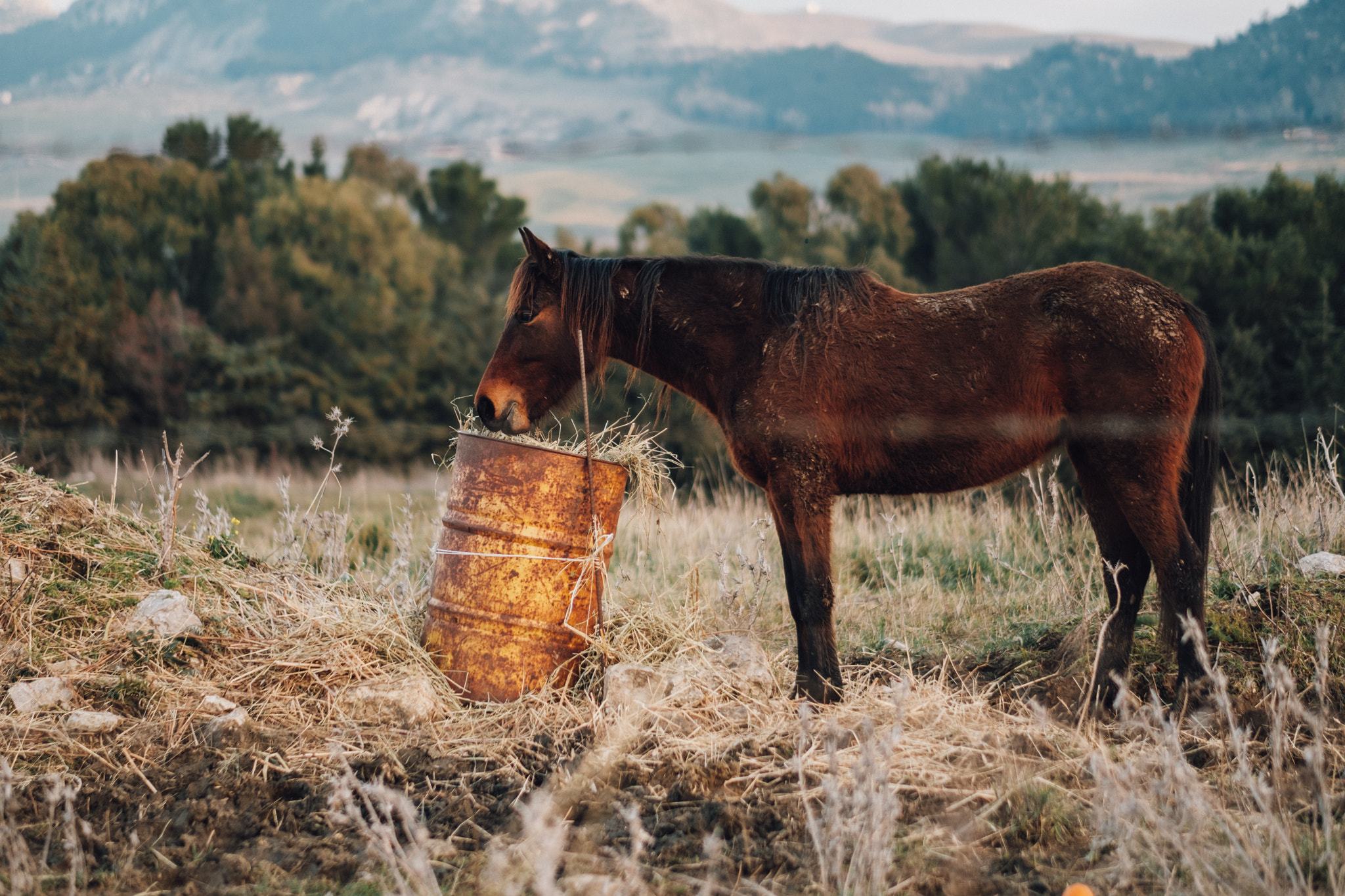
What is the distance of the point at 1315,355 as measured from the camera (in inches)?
572

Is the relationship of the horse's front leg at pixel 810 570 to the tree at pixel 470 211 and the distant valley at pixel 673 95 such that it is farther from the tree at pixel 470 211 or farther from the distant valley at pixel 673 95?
the tree at pixel 470 211

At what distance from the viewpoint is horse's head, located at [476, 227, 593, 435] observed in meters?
4.26

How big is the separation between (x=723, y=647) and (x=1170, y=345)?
241 centimetres

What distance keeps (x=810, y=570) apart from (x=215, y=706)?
262 centimetres

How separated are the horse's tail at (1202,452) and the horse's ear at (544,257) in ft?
9.41

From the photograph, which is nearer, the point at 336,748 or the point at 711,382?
the point at 336,748

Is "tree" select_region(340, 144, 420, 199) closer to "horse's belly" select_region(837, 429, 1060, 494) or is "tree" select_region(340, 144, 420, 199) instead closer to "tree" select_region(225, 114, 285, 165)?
"tree" select_region(225, 114, 285, 165)

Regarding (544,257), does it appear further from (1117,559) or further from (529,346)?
(1117,559)

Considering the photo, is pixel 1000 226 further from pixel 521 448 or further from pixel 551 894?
pixel 551 894

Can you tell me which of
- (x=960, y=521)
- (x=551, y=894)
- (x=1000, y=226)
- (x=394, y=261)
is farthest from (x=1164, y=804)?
(x=394, y=261)

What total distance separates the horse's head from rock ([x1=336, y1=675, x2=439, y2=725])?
49.7 inches

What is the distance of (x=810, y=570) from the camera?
394 centimetres

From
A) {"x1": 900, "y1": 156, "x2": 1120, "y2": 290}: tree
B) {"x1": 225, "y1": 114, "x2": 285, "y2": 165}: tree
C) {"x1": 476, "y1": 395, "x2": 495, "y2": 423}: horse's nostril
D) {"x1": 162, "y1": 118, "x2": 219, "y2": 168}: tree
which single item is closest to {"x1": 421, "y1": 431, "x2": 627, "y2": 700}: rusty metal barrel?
{"x1": 476, "y1": 395, "x2": 495, "y2": 423}: horse's nostril

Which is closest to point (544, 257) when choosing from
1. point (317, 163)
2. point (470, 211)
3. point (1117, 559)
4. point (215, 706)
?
point (215, 706)
